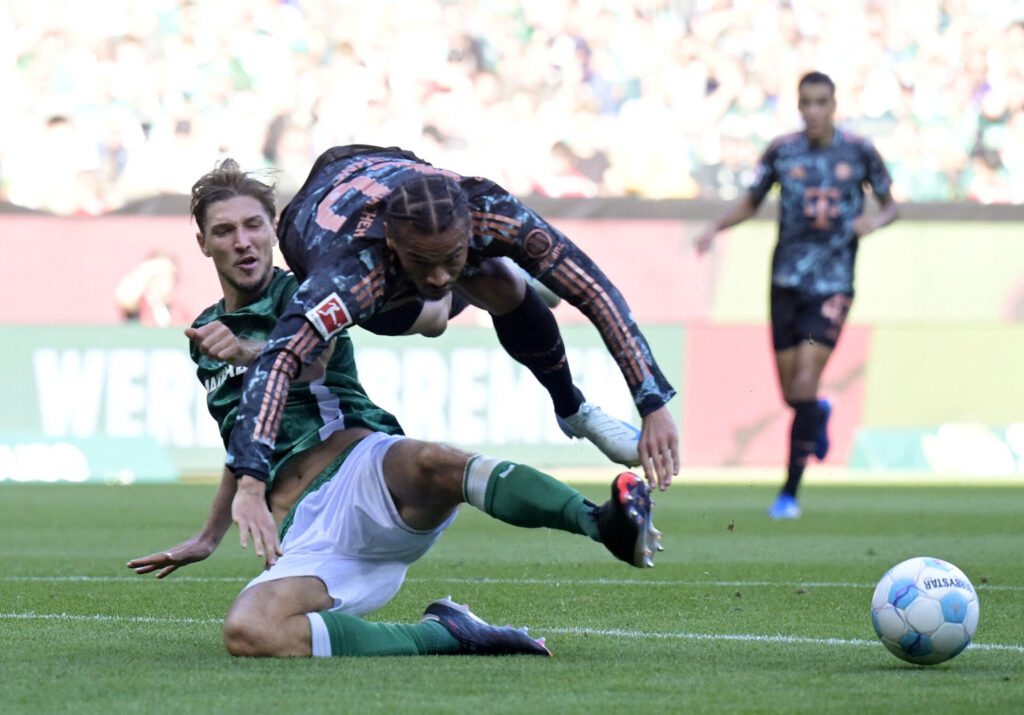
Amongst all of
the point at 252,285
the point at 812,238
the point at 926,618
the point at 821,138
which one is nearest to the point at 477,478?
the point at 252,285

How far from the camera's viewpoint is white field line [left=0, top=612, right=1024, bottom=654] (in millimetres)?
4977

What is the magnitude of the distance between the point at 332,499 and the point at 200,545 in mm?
411

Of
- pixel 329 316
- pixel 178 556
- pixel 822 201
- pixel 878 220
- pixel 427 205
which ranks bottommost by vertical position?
pixel 178 556

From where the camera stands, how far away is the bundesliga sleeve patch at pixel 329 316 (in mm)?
4371

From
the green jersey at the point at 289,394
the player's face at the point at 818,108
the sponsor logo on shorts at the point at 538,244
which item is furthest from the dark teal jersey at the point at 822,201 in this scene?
the sponsor logo on shorts at the point at 538,244

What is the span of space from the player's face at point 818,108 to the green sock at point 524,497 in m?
6.24

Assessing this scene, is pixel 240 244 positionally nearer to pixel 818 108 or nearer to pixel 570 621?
pixel 570 621

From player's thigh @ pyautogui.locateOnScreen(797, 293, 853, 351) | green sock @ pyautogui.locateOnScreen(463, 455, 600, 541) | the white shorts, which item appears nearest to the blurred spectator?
player's thigh @ pyautogui.locateOnScreen(797, 293, 853, 351)

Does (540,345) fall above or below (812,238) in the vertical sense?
below

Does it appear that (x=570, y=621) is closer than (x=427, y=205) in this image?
No

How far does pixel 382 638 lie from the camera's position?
4676mm

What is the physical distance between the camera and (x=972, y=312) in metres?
16.0

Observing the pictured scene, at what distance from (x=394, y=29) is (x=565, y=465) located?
489 cm

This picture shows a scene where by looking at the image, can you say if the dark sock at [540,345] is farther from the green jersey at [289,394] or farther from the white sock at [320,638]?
the white sock at [320,638]
